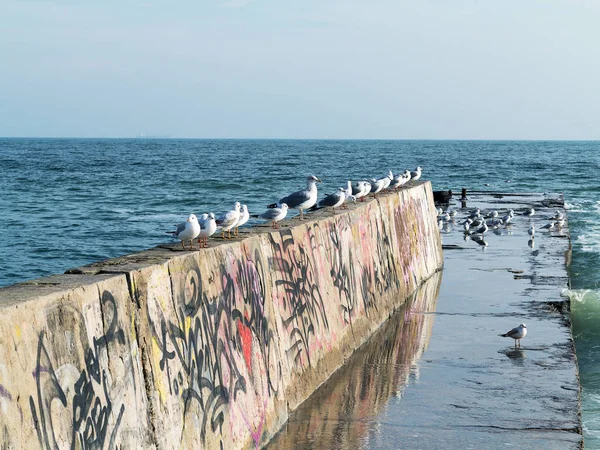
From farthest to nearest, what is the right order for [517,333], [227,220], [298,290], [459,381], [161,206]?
1. [161,206]
2. [517,333]
3. [459,381]
4. [298,290]
5. [227,220]

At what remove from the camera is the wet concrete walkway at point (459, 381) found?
8086mm

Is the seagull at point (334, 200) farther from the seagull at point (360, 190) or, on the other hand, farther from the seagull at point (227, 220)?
the seagull at point (227, 220)

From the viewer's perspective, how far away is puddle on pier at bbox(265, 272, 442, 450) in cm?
793

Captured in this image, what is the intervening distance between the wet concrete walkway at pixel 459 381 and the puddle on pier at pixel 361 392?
0.01 meters

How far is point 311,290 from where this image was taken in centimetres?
1021

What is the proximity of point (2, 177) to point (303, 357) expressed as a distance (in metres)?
59.4

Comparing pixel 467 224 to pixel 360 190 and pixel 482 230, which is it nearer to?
pixel 482 230

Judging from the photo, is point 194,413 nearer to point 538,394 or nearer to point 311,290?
point 311,290

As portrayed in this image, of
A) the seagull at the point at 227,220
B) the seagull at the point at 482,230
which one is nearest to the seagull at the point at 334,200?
the seagull at the point at 227,220

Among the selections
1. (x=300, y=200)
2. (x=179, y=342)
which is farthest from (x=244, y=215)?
(x=300, y=200)

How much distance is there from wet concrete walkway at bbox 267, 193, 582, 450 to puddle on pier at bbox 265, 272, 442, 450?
11 mm

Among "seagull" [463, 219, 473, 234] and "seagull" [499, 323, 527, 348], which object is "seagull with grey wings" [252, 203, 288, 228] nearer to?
"seagull" [499, 323, 527, 348]

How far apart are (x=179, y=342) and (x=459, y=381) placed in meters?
4.22

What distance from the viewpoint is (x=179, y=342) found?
22.3ft
